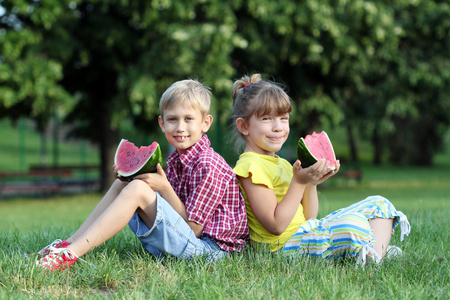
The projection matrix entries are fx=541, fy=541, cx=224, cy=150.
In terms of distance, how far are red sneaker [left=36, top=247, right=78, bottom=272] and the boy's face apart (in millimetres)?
1030

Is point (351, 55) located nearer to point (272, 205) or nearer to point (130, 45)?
point (130, 45)

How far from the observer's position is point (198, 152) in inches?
152

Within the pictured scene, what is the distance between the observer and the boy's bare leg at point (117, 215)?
3543mm

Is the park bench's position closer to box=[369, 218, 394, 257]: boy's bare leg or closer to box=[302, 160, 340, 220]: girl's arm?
box=[302, 160, 340, 220]: girl's arm

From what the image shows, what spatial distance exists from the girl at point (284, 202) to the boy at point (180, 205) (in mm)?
180

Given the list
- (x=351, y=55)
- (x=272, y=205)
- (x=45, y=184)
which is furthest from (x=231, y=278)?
(x=45, y=184)

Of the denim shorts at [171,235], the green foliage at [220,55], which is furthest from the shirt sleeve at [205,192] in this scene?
the green foliage at [220,55]

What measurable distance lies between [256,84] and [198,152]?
0.68 meters

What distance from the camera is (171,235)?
11.8 ft

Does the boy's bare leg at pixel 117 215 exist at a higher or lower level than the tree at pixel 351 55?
lower

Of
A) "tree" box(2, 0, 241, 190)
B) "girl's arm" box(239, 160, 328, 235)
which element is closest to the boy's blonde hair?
"girl's arm" box(239, 160, 328, 235)

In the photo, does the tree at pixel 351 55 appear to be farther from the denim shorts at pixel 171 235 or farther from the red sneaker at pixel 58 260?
the red sneaker at pixel 58 260

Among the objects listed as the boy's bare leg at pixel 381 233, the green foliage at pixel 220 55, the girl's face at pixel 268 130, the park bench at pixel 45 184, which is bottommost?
the park bench at pixel 45 184

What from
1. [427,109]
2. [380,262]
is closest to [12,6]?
[380,262]
